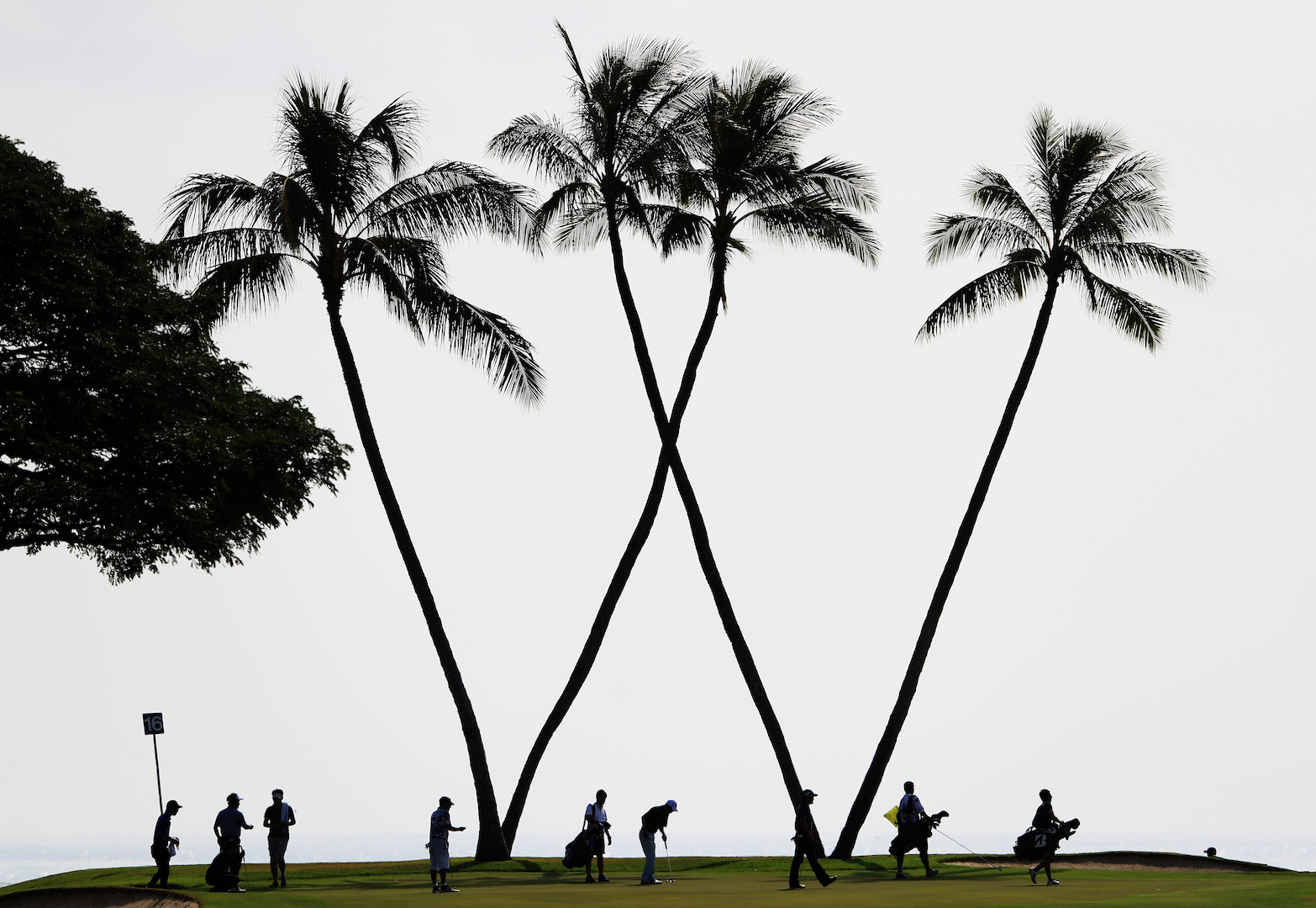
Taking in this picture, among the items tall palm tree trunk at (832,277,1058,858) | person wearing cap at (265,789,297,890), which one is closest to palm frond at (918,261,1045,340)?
tall palm tree trunk at (832,277,1058,858)

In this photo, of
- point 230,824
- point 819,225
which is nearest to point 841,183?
point 819,225

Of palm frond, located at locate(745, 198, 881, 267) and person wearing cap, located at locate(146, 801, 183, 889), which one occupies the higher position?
palm frond, located at locate(745, 198, 881, 267)

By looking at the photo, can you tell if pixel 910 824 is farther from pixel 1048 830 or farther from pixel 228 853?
pixel 228 853

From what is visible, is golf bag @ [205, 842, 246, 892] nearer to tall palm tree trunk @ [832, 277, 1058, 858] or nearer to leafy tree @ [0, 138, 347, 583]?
leafy tree @ [0, 138, 347, 583]

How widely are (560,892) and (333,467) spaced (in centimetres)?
1184

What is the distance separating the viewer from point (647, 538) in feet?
115

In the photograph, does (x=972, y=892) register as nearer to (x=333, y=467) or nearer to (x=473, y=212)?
(x=333, y=467)

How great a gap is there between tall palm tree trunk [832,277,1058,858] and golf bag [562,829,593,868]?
9173 millimetres

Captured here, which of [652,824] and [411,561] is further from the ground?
[411,561]

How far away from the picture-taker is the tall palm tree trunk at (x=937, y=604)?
3359cm

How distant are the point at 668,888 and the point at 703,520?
42.8ft

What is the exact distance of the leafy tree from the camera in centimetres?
2592

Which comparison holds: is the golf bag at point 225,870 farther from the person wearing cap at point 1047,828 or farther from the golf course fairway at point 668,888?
the person wearing cap at point 1047,828

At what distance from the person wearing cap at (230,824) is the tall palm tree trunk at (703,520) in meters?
14.6
